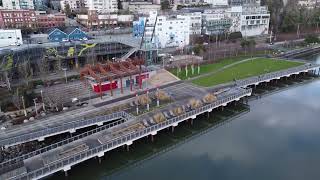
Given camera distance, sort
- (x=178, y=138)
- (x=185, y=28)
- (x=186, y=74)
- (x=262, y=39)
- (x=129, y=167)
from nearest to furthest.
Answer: (x=129, y=167)
(x=178, y=138)
(x=186, y=74)
(x=185, y=28)
(x=262, y=39)

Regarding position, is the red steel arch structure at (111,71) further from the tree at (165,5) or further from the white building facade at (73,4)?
the white building facade at (73,4)

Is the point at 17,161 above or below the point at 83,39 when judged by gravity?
below

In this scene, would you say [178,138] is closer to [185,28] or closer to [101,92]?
[101,92]

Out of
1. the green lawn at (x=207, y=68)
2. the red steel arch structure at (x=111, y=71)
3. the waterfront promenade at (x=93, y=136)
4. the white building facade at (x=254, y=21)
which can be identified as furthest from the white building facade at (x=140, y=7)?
the waterfront promenade at (x=93, y=136)

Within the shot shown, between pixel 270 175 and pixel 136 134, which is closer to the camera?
→ pixel 270 175

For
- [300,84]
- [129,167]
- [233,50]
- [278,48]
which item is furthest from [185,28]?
[129,167]

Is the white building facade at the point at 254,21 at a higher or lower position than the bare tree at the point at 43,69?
higher
